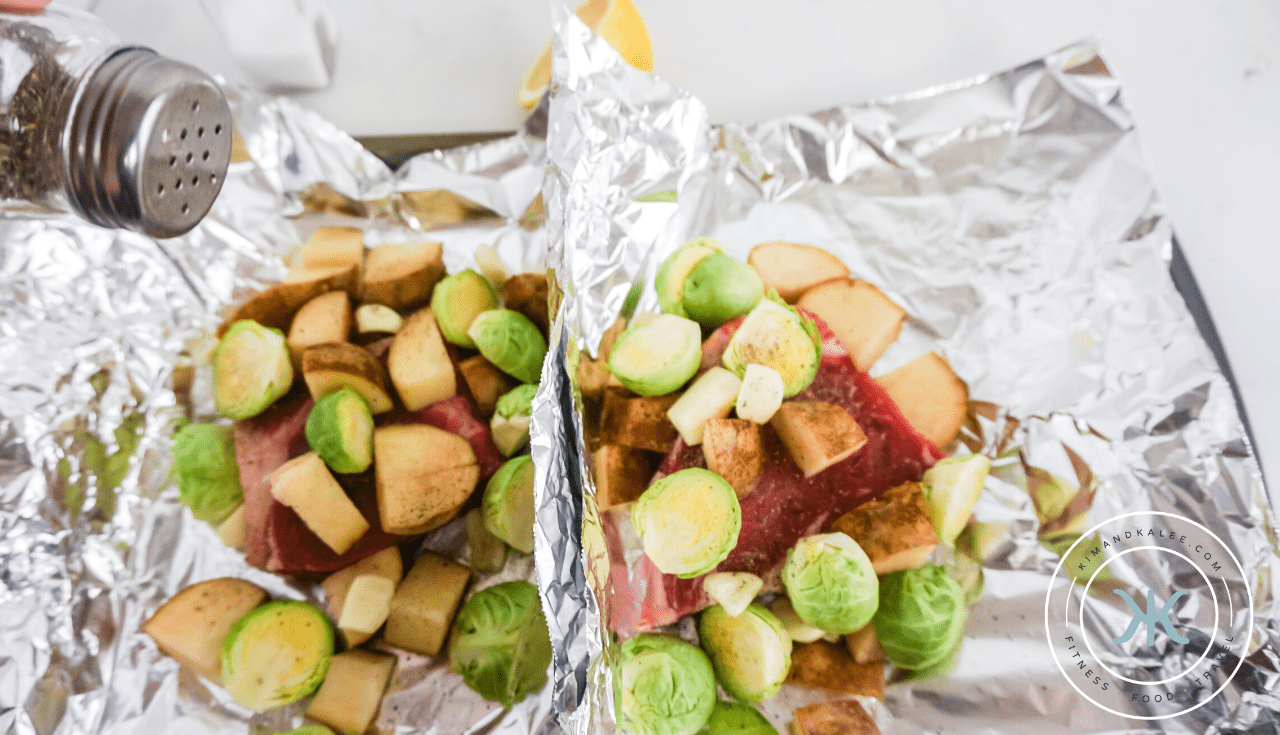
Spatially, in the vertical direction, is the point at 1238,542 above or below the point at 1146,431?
below

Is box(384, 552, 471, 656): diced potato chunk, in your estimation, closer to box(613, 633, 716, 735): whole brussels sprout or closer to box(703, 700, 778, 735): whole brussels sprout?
box(613, 633, 716, 735): whole brussels sprout

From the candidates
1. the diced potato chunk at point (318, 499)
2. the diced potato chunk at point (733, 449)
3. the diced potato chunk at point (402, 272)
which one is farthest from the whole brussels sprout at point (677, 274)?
the diced potato chunk at point (318, 499)

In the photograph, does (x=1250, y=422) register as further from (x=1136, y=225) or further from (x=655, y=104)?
(x=655, y=104)

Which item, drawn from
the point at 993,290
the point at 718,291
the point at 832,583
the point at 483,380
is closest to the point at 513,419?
the point at 483,380

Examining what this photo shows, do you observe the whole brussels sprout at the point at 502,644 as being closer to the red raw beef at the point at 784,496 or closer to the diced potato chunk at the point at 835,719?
the red raw beef at the point at 784,496

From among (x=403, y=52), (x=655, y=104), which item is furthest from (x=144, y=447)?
(x=655, y=104)

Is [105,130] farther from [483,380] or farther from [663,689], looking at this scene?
[663,689]

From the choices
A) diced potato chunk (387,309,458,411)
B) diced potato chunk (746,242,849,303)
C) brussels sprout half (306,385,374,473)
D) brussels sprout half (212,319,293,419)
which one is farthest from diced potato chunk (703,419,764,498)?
brussels sprout half (212,319,293,419)
